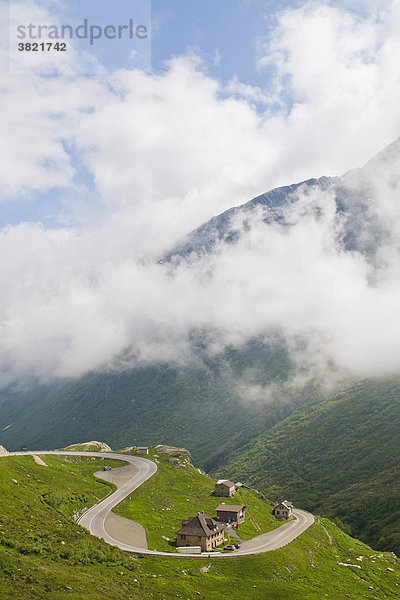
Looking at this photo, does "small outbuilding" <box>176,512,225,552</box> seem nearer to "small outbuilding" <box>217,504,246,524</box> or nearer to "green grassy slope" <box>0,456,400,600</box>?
"green grassy slope" <box>0,456,400,600</box>

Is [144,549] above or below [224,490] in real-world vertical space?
above

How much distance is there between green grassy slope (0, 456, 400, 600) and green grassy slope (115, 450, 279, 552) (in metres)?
13.4

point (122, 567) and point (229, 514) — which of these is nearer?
point (122, 567)

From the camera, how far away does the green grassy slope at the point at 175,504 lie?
11451 centimetres

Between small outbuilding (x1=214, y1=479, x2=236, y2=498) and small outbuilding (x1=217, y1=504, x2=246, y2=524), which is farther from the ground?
small outbuilding (x1=217, y1=504, x2=246, y2=524)

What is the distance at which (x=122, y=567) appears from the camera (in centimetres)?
7612

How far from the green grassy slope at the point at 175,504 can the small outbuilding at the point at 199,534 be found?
10.8 ft

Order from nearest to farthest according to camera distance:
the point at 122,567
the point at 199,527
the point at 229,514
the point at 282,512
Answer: the point at 122,567, the point at 199,527, the point at 229,514, the point at 282,512

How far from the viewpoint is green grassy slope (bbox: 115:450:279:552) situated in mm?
114506

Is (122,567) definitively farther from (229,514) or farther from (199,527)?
(229,514)

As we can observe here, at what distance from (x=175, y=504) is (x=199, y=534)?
3649 cm

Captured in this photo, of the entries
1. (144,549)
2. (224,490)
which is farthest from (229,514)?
(144,549)

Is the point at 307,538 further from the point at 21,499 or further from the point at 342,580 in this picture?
the point at 21,499

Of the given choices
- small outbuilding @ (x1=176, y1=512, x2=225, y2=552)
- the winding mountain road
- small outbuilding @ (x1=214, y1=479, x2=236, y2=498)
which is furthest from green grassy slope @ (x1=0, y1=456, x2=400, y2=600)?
small outbuilding @ (x1=214, y1=479, x2=236, y2=498)
